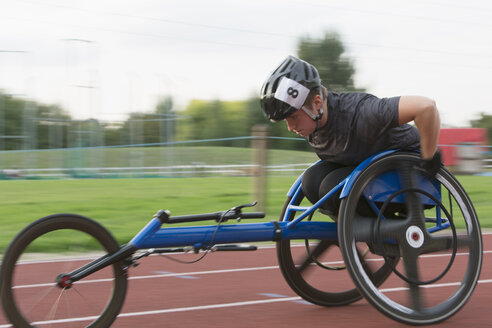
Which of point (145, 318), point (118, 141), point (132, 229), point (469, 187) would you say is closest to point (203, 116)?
point (118, 141)

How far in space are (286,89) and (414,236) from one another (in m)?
1.07

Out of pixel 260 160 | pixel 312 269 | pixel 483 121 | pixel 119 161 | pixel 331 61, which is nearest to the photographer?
pixel 312 269

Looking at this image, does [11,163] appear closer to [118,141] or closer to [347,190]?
[118,141]

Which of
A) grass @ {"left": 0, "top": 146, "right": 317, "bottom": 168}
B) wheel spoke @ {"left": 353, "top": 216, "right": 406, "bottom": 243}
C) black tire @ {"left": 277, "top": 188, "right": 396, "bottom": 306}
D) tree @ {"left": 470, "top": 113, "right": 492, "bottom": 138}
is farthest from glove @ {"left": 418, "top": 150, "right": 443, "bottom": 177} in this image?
tree @ {"left": 470, "top": 113, "right": 492, "bottom": 138}

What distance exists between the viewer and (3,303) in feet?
10.0

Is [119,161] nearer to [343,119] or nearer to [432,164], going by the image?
[343,119]

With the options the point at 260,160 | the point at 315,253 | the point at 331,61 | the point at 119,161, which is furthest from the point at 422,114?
the point at 331,61

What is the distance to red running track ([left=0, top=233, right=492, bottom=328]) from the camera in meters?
3.78

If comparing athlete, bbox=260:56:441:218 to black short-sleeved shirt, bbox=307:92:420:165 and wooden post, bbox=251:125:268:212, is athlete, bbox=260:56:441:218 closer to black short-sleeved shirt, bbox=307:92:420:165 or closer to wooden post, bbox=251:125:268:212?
black short-sleeved shirt, bbox=307:92:420:165

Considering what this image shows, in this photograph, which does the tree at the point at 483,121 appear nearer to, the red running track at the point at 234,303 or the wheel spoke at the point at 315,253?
the red running track at the point at 234,303

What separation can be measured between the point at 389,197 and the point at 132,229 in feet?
15.7

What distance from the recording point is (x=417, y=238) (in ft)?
11.8

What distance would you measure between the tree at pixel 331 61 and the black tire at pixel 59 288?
57.3 meters

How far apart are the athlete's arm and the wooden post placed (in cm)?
488
